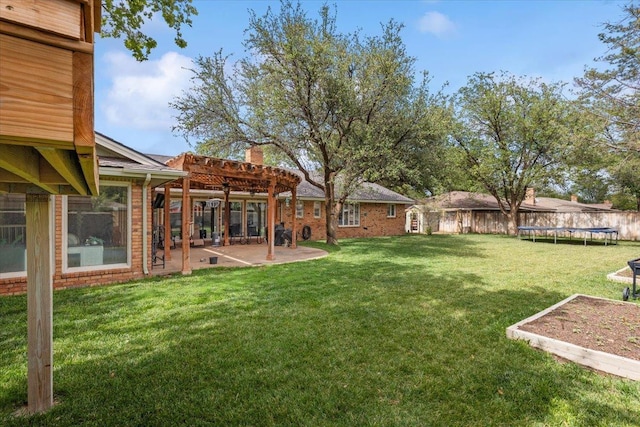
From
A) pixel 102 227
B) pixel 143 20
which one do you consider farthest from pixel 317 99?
pixel 102 227

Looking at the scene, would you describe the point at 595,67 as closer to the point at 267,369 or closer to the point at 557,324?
the point at 557,324

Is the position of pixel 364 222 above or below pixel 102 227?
below

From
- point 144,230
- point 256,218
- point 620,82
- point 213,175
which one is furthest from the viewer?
point 256,218

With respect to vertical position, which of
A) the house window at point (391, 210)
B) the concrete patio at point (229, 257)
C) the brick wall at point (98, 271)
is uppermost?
the house window at point (391, 210)

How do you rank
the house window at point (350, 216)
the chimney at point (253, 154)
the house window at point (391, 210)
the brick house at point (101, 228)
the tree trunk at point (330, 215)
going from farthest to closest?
1. the house window at point (391, 210)
2. the house window at point (350, 216)
3. the tree trunk at point (330, 215)
4. the chimney at point (253, 154)
5. the brick house at point (101, 228)

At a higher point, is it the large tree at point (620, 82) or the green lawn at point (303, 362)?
the large tree at point (620, 82)

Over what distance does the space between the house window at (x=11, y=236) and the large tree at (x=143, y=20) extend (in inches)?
143

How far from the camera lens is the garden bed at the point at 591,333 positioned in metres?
3.47

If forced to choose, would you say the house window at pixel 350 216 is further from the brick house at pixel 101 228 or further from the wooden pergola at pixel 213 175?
the brick house at pixel 101 228

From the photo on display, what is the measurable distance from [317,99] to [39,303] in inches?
434

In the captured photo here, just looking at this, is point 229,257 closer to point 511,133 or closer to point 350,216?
A: point 350,216

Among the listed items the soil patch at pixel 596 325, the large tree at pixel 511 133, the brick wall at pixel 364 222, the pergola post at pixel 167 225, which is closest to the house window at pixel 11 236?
the pergola post at pixel 167 225

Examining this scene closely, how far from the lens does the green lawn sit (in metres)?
2.71

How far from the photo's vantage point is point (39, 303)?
8.33ft
